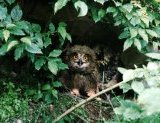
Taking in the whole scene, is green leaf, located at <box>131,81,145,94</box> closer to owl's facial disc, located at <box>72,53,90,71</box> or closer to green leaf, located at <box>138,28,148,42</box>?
green leaf, located at <box>138,28,148,42</box>

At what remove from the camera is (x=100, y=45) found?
4.95 m

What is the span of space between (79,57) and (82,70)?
18 cm

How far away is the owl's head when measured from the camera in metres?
4.45

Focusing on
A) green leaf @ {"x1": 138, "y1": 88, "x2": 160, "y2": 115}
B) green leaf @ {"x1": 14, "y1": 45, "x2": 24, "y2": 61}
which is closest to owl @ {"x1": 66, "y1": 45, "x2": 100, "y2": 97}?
green leaf @ {"x1": 14, "y1": 45, "x2": 24, "y2": 61}

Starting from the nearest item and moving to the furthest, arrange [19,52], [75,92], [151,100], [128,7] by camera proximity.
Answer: [151,100] → [19,52] → [128,7] → [75,92]

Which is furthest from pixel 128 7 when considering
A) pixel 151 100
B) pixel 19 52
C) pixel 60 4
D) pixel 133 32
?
pixel 151 100

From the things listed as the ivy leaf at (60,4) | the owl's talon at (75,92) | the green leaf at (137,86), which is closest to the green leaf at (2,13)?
the ivy leaf at (60,4)

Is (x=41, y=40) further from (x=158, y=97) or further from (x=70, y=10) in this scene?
(x=158, y=97)

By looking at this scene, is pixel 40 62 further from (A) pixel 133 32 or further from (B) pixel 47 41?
(A) pixel 133 32

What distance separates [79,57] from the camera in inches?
175

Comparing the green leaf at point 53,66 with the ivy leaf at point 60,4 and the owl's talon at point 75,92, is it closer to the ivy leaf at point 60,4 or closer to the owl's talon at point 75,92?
the ivy leaf at point 60,4

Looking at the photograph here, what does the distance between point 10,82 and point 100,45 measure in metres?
1.46

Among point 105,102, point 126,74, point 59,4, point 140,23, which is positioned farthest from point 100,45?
point 126,74

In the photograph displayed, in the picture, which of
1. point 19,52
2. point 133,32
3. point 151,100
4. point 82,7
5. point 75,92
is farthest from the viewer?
point 75,92
